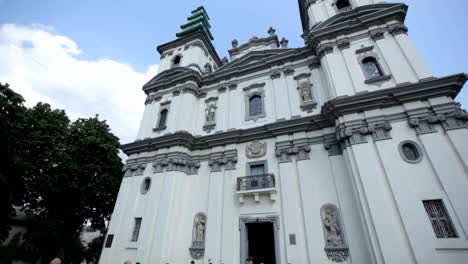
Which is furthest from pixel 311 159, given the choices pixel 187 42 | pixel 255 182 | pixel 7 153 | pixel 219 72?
pixel 7 153

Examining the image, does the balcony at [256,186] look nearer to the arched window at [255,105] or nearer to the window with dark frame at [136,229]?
the arched window at [255,105]

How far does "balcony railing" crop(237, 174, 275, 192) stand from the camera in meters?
11.1

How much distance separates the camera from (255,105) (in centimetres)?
1462

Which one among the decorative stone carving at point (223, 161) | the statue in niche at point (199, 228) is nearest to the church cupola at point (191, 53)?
the decorative stone carving at point (223, 161)

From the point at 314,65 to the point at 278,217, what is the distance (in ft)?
32.4

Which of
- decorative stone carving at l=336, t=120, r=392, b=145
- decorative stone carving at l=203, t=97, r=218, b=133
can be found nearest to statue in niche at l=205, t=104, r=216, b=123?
decorative stone carving at l=203, t=97, r=218, b=133

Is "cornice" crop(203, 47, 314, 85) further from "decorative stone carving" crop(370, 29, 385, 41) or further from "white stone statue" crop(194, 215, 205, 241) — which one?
"white stone statue" crop(194, 215, 205, 241)

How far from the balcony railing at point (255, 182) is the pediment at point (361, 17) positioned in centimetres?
951

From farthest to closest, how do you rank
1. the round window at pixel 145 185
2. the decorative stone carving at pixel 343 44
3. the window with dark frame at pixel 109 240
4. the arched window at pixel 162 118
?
the arched window at pixel 162 118, the round window at pixel 145 185, the decorative stone carving at pixel 343 44, the window with dark frame at pixel 109 240

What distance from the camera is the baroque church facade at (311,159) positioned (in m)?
7.89

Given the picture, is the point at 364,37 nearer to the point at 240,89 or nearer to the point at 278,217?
the point at 240,89

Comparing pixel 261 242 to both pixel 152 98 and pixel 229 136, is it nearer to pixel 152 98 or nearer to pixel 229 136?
pixel 229 136

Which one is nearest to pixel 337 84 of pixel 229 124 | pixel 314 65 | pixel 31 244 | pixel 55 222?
pixel 314 65

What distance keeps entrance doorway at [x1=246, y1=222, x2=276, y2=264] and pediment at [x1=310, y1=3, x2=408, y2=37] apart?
12.1 meters
